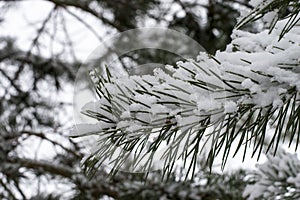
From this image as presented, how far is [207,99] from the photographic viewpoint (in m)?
0.42

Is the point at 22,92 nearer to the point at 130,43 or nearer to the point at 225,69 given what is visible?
Answer: the point at 130,43

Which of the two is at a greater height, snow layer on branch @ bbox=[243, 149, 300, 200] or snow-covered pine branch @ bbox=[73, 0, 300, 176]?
snow layer on branch @ bbox=[243, 149, 300, 200]

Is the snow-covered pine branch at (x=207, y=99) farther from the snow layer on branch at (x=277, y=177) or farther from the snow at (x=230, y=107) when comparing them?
the snow layer on branch at (x=277, y=177)

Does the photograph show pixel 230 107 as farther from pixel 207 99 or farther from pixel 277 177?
pixel 277 177

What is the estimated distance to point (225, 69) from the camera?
1.35 feet

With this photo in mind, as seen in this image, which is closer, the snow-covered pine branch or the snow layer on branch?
the snow-covered pine branch

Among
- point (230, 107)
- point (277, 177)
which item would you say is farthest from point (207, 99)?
point (277, 177)

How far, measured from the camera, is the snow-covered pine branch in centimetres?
41

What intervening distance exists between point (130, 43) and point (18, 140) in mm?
1149

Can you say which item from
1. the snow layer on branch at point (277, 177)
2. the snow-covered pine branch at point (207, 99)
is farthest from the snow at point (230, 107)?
the snow layer on branch at point (277, 177)

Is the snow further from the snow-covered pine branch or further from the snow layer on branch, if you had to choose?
the snow layer on branch

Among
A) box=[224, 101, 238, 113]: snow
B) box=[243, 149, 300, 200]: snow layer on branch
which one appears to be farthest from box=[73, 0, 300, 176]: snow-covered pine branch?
box=[243, 149, 300, 200]: snow layer on branch

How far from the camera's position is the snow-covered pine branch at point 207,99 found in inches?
16.0

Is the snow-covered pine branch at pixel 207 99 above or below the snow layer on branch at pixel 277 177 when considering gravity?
below
